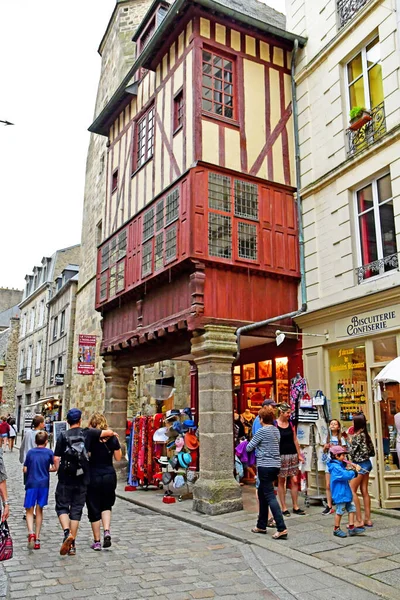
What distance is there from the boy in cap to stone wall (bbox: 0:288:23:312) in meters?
44.6

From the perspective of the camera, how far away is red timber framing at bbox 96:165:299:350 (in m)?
9.02

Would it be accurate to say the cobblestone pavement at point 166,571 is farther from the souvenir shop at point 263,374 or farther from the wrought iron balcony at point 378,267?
the wrought iron balcony at point 378,267

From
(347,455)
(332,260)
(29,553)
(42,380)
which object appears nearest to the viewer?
(29,553)

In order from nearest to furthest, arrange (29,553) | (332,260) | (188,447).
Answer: (29,553), (332,260), (188,447)

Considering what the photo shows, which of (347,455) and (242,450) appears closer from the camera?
(347,455)

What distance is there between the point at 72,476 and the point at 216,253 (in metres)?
4.59

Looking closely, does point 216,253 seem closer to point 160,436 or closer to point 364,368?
point 364,368

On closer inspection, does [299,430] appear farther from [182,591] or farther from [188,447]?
[182,591]

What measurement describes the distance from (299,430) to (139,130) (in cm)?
778

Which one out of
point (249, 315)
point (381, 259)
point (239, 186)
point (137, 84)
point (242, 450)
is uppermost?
point (137, 84)

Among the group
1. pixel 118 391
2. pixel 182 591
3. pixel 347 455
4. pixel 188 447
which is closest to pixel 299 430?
pixel 347 455

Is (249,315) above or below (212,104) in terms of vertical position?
below

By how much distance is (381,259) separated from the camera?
8.30m

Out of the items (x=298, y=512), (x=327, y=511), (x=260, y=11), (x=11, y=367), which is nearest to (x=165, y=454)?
(x=298, y=512)
